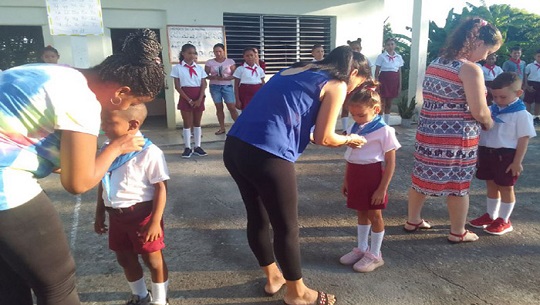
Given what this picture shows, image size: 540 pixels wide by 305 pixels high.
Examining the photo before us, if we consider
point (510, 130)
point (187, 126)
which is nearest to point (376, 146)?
point (510, 130)

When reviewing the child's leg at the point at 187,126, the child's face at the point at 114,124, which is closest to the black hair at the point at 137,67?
the child's face at the point at 114,124

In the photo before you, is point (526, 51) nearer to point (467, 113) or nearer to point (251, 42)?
point (251, 42)

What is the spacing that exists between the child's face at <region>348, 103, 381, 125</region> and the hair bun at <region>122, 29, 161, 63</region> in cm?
150

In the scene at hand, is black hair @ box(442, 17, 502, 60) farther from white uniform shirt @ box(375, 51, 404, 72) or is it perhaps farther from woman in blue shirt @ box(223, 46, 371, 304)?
white uniform shirt @ box(375, 51, 404, 72)

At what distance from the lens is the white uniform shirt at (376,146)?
2824 mm

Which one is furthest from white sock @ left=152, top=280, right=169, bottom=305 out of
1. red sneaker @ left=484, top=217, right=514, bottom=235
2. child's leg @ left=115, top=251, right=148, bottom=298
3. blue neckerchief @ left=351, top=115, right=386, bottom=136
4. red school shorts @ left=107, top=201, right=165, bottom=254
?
red sneaker @ left=484, top=217, right=514, bottom=235

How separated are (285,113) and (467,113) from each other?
1.68 metres

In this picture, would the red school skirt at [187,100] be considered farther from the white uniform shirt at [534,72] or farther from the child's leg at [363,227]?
the white uniform shirt at [534,72]

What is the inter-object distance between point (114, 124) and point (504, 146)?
10.2 ft

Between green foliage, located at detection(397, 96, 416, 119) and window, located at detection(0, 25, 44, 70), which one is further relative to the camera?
window, located at detection(0, 25, 44, 70)

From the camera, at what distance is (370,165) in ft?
9.48

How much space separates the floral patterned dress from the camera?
10.2 feet

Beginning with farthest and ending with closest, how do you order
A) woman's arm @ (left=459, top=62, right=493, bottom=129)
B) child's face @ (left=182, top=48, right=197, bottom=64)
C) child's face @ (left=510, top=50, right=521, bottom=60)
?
child's face @ (left=510, top=50, right=521, bottom=60)
child's face @ (left=182, top=48, right=197, bottom=64)
woman's arm @ (left=459, top=62, right=493, bottom=129)

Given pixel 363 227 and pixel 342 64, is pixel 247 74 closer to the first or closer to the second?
pixel 363 227
